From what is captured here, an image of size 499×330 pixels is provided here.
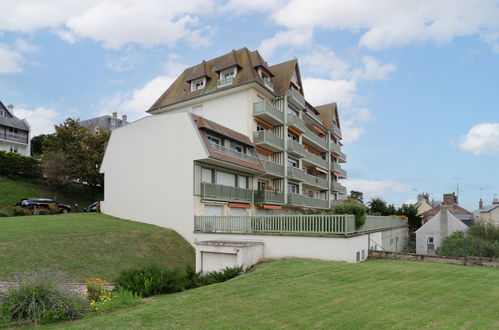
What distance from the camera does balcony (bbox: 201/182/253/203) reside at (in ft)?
83.7

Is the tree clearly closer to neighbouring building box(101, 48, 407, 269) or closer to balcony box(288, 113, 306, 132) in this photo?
neighbouring building box(101, 48, 407, 269)

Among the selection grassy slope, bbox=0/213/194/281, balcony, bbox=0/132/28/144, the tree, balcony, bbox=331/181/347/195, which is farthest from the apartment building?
balcony, bbox=0/132/28/144

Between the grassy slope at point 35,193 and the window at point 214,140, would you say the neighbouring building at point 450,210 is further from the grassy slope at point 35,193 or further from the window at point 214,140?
the grassy slope at point 35,193

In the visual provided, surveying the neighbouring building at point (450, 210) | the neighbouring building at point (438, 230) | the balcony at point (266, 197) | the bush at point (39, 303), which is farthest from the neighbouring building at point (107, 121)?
the bush at point (39, 303)

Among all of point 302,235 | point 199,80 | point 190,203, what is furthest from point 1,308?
point 199,80

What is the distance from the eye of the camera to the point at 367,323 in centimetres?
702

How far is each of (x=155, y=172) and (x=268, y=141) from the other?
35.6 ft

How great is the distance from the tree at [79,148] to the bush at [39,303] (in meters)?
35.0

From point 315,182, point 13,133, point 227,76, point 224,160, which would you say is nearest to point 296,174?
point 315,182

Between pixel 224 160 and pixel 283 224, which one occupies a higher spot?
pixel 224 160

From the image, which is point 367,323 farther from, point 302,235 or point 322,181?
point 322,181

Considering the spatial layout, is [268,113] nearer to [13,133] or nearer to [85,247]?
[85,247]

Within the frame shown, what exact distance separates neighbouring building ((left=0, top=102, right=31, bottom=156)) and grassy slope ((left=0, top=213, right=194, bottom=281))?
1557 inches

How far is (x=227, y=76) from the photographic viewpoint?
3416cm
